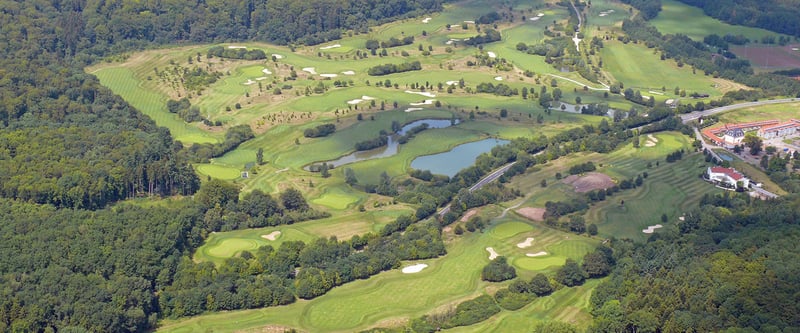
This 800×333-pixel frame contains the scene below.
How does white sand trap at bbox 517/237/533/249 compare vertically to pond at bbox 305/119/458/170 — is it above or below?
above

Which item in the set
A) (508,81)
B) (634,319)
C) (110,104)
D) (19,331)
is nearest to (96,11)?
(110,104)

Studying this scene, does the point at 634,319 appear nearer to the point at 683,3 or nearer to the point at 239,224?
the point at 239,224

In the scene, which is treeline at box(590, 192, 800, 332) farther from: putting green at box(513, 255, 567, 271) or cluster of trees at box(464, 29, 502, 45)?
cluster of trees at box(464, 29, 502, 45)

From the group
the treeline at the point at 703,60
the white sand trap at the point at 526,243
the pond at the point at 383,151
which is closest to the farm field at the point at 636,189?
the white sand trap at the point at 526,243

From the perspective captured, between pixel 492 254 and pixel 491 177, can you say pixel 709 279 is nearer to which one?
pixel 492 254

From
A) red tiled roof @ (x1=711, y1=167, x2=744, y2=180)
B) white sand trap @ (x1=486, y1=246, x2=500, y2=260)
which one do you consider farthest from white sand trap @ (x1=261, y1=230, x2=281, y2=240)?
red tiled roof @ (x1=711, y1=167, x2=744, y2=180)

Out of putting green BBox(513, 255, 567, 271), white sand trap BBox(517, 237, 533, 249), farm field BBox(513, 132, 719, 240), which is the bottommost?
farm field BBox(513, 132, 719, 240)

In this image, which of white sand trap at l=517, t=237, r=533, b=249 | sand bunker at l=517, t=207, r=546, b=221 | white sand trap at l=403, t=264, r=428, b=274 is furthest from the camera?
sand bunker at l=517, t=207, r=546, b=221
